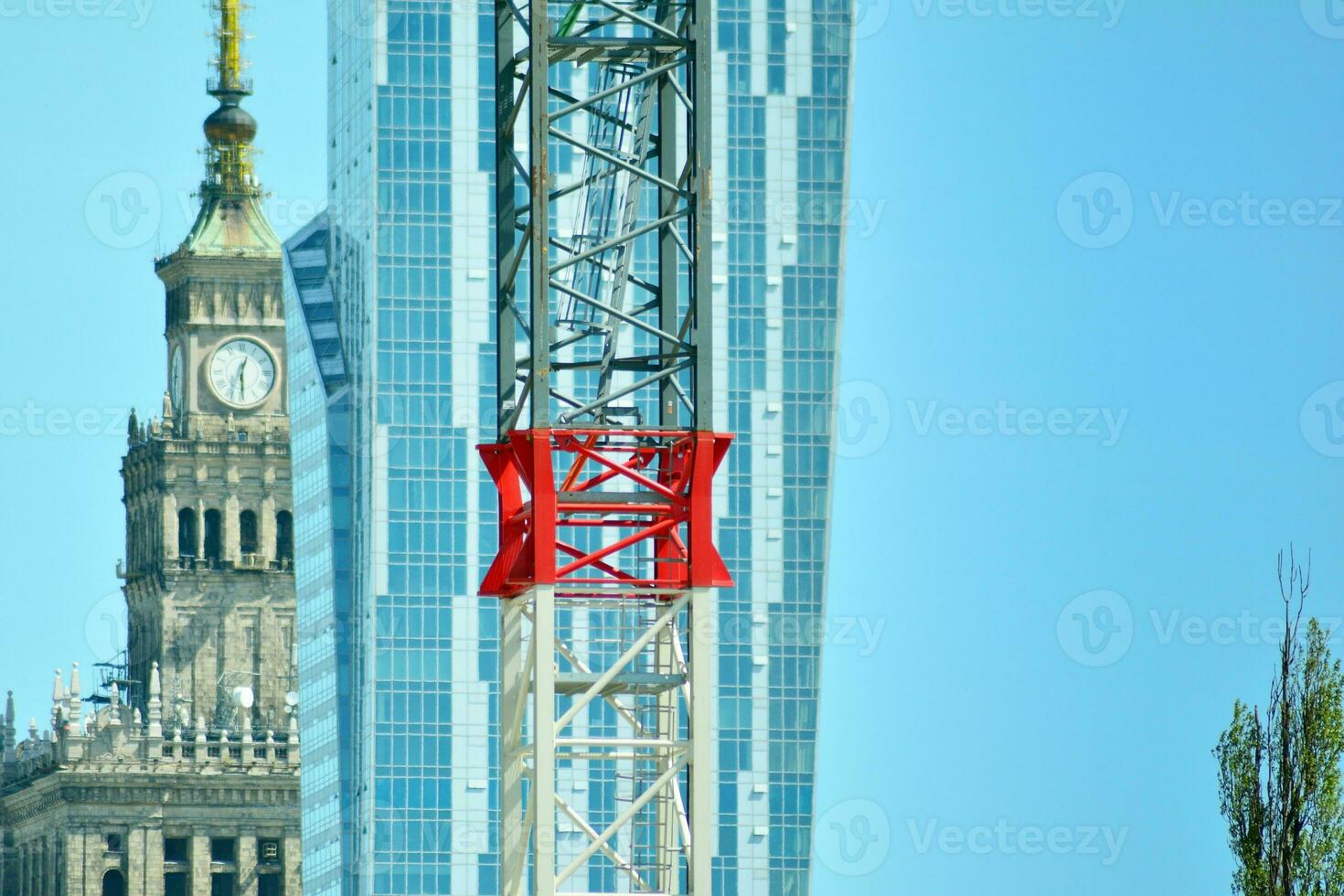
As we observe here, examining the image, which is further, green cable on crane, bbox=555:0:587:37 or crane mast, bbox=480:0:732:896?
green cable on crane, bbox=555:0:587:37

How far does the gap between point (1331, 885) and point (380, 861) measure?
113251 millimetres

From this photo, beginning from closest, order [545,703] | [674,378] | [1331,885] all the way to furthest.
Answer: [545,703] < [674,378] < [1331,885]

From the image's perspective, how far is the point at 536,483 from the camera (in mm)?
75562

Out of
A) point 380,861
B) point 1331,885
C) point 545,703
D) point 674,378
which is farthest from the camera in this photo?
point 380,861

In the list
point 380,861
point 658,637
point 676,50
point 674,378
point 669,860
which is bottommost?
point 380,861

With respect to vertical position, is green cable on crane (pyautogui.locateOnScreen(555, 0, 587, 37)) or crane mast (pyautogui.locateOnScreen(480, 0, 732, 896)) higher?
green cable on crane (pyautogui.locateOnScreen(555, 0, 587, 37))

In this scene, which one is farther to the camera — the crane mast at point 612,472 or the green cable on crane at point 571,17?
the green cable on crane at point 571,17

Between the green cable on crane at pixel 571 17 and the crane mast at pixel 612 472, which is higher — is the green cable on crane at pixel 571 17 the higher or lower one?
the higher one

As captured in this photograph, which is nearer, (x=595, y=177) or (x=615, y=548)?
(x=615, y=548)

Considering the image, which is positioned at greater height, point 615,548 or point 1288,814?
point 615,548

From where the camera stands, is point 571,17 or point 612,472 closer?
point 612,472

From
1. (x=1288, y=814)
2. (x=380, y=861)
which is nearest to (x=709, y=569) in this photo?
(x=1288, y=814)

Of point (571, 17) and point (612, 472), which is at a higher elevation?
point (571, 17)

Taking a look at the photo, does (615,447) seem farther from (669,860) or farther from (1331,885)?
(1331,885)
